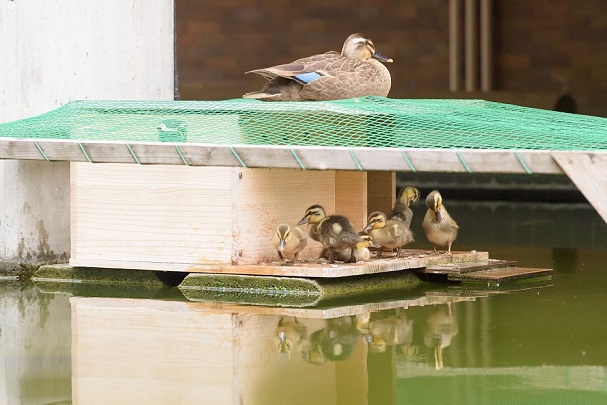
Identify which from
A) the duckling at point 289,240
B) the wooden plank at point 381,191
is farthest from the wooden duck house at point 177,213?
the wooden plank at point 381,191

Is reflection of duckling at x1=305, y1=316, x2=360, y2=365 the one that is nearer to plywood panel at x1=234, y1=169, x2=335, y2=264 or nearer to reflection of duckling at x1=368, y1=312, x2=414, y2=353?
reflection of duckling at x1=368, y1=312, x2=414, y2=353

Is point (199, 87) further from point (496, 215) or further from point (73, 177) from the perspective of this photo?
point (73, 177)

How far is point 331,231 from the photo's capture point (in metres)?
8.12

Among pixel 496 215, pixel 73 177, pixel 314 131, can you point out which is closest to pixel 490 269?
pixel 314 131

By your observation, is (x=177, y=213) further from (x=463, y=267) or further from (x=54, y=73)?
(x=463, y=267)

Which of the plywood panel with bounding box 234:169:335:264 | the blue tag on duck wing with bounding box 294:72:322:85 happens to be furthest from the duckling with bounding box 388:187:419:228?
the blue tag on duck wing with bounding box 294:72:322:85

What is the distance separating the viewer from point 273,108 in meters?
7.86

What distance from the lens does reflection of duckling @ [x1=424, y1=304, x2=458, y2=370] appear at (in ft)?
20.1

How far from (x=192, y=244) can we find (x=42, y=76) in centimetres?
174

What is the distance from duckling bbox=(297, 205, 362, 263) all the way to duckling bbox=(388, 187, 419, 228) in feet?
2.14

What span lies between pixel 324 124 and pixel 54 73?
2.25 metres

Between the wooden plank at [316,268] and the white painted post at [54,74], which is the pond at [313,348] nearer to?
the wooden plank at [316,268]

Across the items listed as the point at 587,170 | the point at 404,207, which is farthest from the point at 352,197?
the point at 587,170

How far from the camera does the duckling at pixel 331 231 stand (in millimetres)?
8070
